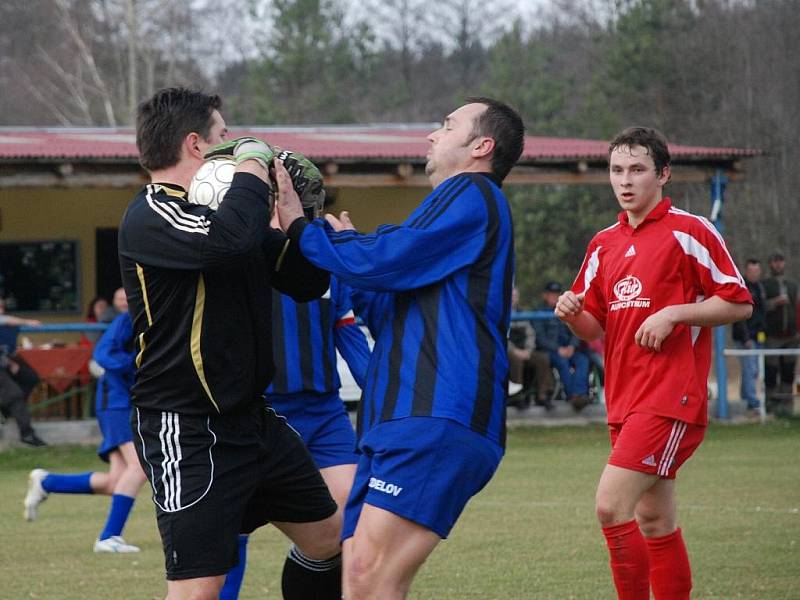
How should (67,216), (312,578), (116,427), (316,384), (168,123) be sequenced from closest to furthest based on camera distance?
(168,123)
(312,578)
(316,384)
(116,427)
(67,216)

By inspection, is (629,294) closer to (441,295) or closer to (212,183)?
(441,295)

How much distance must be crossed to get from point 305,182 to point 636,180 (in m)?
1.88

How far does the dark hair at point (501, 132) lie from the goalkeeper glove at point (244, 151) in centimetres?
70

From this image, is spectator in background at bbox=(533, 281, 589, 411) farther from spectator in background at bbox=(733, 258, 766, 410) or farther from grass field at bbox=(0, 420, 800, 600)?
grass field at bbox=(0, 420, 800, 600)

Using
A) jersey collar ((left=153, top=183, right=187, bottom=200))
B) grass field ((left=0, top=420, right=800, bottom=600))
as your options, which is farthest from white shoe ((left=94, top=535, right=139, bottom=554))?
jersey collar ((left=153, top=183, right=187, bottom=200))

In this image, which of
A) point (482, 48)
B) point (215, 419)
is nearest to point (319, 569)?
point (215, 419)

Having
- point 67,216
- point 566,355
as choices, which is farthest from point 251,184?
point 67,216

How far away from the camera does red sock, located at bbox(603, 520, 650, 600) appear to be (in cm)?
562

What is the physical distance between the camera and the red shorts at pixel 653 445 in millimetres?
5641

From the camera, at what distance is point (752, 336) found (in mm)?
18906

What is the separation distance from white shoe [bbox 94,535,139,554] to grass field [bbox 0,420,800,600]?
133mm

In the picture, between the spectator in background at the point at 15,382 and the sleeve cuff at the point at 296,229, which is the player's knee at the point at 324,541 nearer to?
the sleeve cuff at the point at 296,229

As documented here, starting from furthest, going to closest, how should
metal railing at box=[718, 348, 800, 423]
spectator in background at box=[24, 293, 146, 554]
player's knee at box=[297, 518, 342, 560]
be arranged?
metal railing at box=[718, 348, 800, 423] < spectator in background at box=[24, 293, 146, 554] < player's knee at box=[297, 518, 342, 560]

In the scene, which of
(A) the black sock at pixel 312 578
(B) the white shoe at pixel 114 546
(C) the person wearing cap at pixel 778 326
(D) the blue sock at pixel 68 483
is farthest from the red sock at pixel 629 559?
(C) the person wearing cap at pixel 778 326
